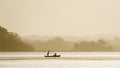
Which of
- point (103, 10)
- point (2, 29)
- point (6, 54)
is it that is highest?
point (103, 10)

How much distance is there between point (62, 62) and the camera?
7.22ft

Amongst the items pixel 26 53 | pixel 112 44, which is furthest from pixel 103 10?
pixel 26 53

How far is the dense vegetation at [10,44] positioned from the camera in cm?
221

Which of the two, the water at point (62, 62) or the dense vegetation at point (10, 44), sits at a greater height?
the dense vegetation at point (10, 44)

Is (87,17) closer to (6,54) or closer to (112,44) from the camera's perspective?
(112,44)

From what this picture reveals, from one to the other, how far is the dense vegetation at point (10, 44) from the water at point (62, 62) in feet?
0.11

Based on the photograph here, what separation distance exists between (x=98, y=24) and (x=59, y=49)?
0.40 meters

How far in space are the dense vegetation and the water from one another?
3 cm

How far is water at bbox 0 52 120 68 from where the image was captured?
2193 millimetres

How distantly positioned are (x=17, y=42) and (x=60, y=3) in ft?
1.61

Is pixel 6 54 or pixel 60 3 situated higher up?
pixel 60 3

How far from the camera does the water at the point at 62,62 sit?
2.19 m

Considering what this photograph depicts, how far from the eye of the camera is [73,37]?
2219mm

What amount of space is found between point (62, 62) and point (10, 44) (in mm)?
462
